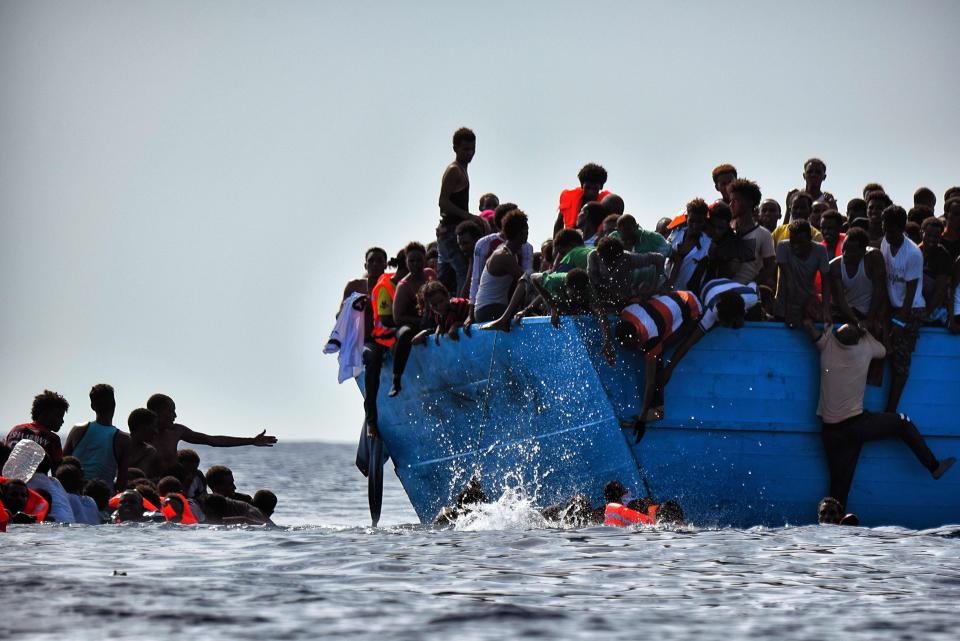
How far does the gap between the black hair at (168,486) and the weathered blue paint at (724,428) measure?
3.20 m

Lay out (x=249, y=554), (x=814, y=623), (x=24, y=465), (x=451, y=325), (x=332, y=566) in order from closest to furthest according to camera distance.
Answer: (x=814, y=623)
(x=332, y=566)
(x=249, y=554)
(x=24, y=465)
(x=451, y=325)

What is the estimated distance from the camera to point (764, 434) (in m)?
12.7

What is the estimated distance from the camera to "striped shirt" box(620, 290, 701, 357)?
12.1 metres

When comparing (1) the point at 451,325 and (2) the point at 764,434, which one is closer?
(2) the point at 764,434

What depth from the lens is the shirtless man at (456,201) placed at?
14367mm

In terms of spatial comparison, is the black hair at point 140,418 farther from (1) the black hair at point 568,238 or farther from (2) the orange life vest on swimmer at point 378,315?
(1) the black hair at point 568,238

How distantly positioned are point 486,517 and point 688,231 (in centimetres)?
318

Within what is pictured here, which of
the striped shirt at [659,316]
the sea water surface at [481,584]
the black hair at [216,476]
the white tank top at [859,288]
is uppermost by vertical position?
the white tank top at [859,288]

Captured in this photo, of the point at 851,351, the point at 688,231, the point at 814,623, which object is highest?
the point at 688,231

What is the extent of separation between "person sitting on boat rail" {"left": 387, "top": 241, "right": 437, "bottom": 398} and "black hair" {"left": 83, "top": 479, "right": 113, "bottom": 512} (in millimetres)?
3580

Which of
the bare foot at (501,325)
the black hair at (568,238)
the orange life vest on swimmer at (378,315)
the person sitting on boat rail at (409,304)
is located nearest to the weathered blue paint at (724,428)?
the bare foot at (501,325)

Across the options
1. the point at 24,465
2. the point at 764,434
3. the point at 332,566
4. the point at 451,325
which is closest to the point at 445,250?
the point at 451,325

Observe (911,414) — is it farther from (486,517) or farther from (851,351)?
(486,517)

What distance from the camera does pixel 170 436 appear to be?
47.7 feet
